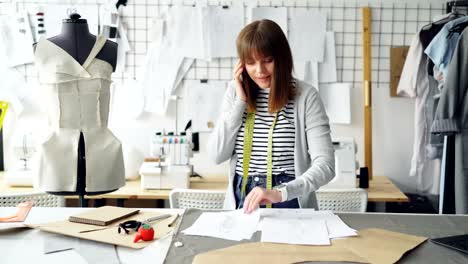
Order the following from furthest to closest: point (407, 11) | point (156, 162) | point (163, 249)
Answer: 1. point (407, 11)
2. point (156, 162)
3. point (163, 249)

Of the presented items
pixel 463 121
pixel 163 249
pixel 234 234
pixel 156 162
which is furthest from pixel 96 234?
pixel 463 121

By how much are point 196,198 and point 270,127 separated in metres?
0.67

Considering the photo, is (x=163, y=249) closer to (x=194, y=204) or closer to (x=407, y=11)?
(x=194, y=204)

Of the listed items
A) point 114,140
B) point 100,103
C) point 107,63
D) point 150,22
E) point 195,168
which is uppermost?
point 150,22

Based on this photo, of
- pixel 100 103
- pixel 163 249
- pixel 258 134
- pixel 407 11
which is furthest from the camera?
pixel 407 11

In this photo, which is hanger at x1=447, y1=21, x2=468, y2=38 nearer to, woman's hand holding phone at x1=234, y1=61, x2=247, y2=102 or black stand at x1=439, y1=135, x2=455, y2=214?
black stand at x1=439, y1=135, x2=455, y2=214

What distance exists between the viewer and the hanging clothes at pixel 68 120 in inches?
81.8

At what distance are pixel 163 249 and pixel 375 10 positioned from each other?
252 centimetres

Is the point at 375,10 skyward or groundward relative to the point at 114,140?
skyward

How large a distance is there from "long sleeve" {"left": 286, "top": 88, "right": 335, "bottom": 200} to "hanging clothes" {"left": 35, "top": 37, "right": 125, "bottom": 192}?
928mm

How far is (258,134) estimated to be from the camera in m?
1.77

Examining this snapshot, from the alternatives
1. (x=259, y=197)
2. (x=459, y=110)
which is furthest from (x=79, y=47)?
(x=459, y=110)

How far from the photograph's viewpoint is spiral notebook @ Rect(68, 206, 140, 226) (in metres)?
1.44

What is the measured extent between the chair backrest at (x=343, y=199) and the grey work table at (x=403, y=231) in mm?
735
